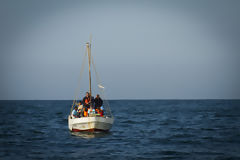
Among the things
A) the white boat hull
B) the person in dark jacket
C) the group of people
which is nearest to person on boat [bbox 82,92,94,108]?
the group of people

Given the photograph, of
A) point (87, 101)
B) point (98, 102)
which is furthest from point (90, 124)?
point (98, 102)

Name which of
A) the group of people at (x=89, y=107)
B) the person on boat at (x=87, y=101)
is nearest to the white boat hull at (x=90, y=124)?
the group of people at (x=89, y=107)

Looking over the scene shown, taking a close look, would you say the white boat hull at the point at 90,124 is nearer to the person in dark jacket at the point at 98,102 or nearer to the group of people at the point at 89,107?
the group of people at the point at 89,107

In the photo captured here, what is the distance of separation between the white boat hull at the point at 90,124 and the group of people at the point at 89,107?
79 cm

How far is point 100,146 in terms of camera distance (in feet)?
84.3

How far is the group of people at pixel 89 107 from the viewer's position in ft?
103

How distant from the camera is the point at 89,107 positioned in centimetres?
3200

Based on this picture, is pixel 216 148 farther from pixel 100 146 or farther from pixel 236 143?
pixel 100 146

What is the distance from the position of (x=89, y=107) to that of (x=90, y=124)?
2.13 meters

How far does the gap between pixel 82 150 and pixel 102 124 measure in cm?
729

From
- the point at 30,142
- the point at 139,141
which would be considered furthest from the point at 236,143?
the point at 30,142

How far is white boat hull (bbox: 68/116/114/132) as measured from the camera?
1196 inches

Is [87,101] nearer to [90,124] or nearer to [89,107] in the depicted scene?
[89,107]

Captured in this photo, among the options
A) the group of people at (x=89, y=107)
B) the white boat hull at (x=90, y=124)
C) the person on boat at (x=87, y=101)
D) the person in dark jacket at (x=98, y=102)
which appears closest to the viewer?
the white boat hull at (x=90, y=124)
